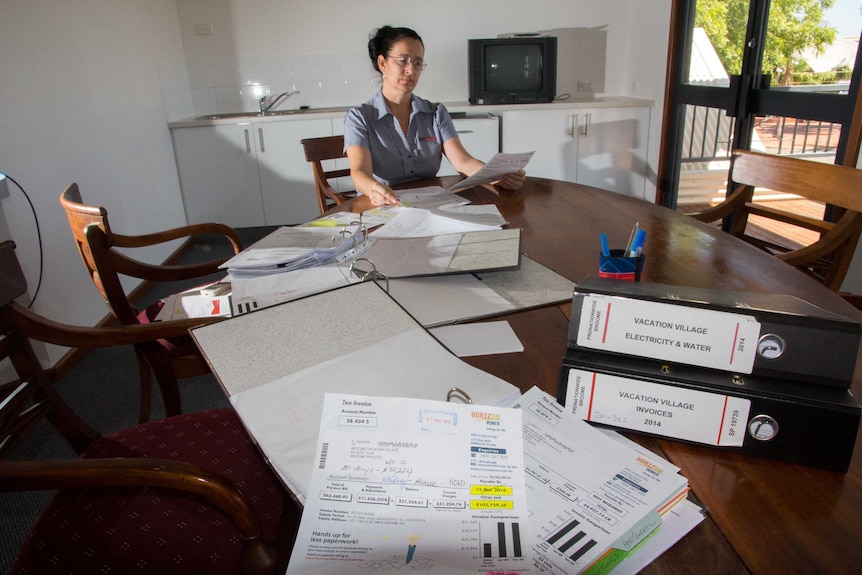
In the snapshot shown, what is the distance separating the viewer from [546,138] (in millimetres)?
4078

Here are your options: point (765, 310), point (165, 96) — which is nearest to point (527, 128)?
point (165, 96)

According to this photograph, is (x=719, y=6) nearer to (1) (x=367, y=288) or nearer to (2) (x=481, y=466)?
(1) (x=367, y=288)

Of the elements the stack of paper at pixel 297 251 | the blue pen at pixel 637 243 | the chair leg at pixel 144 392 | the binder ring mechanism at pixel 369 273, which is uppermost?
the blue pen at pixel 637 243

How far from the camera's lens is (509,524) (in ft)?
1.58

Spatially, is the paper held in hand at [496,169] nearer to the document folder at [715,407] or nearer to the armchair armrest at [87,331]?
the armchair armrest at [87,331]

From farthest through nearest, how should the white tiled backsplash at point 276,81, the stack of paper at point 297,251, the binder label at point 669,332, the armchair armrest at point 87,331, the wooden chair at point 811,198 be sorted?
the white tiled backsplash at point 276,81 < the wooden chair at point 811,198 < the stack of paper at point 297,251 < the armchair armrest at point 87,331 < the binder label at point 669,332

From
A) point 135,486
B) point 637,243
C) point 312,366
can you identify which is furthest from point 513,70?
point 135,486

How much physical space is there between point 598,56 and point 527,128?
109 cm

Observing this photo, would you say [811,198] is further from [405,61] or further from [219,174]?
[219,174]

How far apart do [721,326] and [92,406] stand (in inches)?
89.8

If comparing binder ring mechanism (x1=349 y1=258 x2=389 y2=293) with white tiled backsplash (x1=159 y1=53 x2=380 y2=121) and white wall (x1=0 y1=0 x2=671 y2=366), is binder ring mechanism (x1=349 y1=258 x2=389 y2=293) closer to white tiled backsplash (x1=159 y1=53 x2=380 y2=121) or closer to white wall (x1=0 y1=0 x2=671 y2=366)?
white wall (x1=0 y1=0 x2=671 y2=366)

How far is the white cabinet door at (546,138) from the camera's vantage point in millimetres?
4023

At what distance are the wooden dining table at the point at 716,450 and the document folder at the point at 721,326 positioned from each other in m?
0.10

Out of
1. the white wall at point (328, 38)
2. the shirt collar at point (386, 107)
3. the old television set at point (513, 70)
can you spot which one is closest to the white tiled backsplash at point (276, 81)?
the white wall at point (328, 38)
